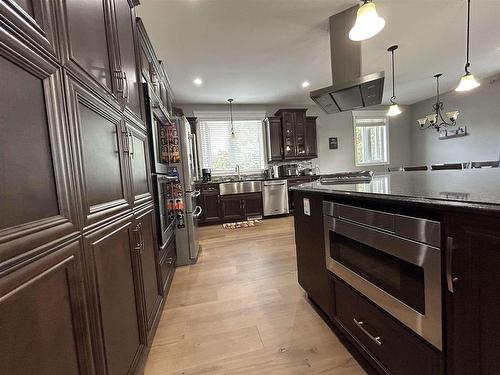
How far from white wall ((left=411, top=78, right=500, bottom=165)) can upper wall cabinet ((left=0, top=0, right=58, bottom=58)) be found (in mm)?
6764

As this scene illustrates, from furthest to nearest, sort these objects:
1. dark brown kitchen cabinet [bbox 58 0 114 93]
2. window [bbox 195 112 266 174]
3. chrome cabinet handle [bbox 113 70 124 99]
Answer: window [bbox 195 112 266 174], chrome cabinet handle [bbox 113 70 124 99], dark brown kitchen cabinet [bbox 58 0 114 93]

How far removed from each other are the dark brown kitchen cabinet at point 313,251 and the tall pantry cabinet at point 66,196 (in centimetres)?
110

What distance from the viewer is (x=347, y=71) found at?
257 centimetres

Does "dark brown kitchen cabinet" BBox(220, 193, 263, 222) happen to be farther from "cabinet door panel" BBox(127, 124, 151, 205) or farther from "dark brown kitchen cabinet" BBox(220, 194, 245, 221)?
"cabinet door panel" BBox(127, 124, 151, 205)

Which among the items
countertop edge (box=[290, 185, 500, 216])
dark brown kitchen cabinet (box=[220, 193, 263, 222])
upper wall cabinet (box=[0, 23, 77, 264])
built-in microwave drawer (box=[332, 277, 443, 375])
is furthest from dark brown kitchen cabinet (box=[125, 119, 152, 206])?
dark brown kitchen cabinet (box=[220, 193, 263, 222])

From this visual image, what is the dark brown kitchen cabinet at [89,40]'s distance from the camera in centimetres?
74

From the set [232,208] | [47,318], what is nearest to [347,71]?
[47,318]

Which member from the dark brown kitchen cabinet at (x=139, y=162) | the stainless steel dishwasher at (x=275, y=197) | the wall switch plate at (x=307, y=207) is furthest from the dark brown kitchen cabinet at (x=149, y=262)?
the stainless steel dishwasher at (x=275, y=197)

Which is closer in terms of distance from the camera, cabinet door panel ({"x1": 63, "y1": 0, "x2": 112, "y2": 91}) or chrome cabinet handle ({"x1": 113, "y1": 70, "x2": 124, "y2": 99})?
cabinet door panel ({"x1": 63, "y1": 0, "x2": 112, "y2": 91})

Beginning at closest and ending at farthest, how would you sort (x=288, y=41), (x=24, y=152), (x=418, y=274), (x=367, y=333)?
(x=24, y=152), (x=418, y=274), (x=367, y=333), (x=288, y=41)

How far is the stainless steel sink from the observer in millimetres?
4742

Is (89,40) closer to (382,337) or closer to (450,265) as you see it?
(450,265)

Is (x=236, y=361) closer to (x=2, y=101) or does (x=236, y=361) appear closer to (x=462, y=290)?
(x=462, y=290)

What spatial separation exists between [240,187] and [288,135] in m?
1.75
